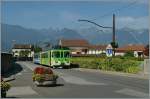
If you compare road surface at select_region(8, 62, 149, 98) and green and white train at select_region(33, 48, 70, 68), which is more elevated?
green and white train at select_region(33, 48, 70, 68)

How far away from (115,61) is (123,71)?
282cm

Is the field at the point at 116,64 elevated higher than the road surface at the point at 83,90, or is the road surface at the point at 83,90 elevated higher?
the field at the point at 116,64

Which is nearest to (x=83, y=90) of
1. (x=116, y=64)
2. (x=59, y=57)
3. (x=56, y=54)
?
(x=116, y=64)

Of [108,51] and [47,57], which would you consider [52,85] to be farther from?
[47,57]

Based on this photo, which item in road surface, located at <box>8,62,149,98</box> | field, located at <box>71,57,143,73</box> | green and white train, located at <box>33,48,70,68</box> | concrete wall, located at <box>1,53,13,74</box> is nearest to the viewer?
road surface, located at <box>8,62,149,98</box>

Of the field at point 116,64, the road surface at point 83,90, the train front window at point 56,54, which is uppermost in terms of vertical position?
the train front window at point 56,54

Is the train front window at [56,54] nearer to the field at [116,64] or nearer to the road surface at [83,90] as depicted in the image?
the field at [116,64]

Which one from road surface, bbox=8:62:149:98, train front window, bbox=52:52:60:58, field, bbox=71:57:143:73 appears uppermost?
train front window, bbox=52:52:60:58

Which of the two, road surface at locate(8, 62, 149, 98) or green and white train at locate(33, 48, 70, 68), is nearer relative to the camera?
road surface at locate(8, 62, 149, 98)

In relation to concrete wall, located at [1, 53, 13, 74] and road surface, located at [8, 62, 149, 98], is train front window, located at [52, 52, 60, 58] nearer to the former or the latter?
concrete wall, located at [1, 53, 13, 74]

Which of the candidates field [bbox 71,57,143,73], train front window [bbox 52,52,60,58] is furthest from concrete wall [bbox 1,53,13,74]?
field [bbox 71,57,143,73]

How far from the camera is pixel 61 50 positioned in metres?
65.9

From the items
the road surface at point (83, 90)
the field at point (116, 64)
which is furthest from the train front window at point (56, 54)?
the road surface at point (83, 90)

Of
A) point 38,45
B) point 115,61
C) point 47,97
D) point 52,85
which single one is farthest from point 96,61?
point 38,45
